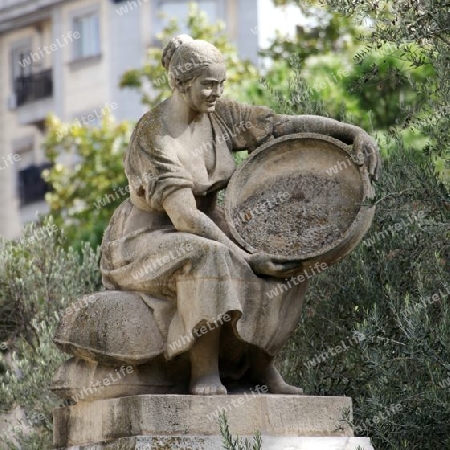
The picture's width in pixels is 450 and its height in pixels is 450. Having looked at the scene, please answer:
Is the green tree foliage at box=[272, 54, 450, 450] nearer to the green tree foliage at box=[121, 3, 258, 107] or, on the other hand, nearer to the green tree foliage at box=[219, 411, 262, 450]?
the green tree foliage at box=[219, 411, 262, 450]

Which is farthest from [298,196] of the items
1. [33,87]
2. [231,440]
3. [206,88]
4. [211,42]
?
[33,87]

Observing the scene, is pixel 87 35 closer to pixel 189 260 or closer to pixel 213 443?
pixel 189 260

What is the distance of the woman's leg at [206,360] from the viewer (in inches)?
394

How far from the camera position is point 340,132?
1069cm

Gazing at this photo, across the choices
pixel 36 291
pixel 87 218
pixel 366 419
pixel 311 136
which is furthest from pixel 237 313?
pixel 87 218

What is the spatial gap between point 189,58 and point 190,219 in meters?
1.02

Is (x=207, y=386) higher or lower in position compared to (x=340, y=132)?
lower

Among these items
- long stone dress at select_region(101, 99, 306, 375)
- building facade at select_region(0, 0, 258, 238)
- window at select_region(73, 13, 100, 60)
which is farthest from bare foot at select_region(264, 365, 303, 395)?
window at select_region(73, 13, 100, 60)

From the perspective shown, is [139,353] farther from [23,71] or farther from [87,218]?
[23,71]

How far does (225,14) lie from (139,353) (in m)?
27.0

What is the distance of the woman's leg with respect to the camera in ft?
32.8

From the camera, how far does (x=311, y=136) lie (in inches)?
415

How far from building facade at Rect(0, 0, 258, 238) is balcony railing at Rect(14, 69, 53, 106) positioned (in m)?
0.02

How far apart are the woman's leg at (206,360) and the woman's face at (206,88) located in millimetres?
1466
